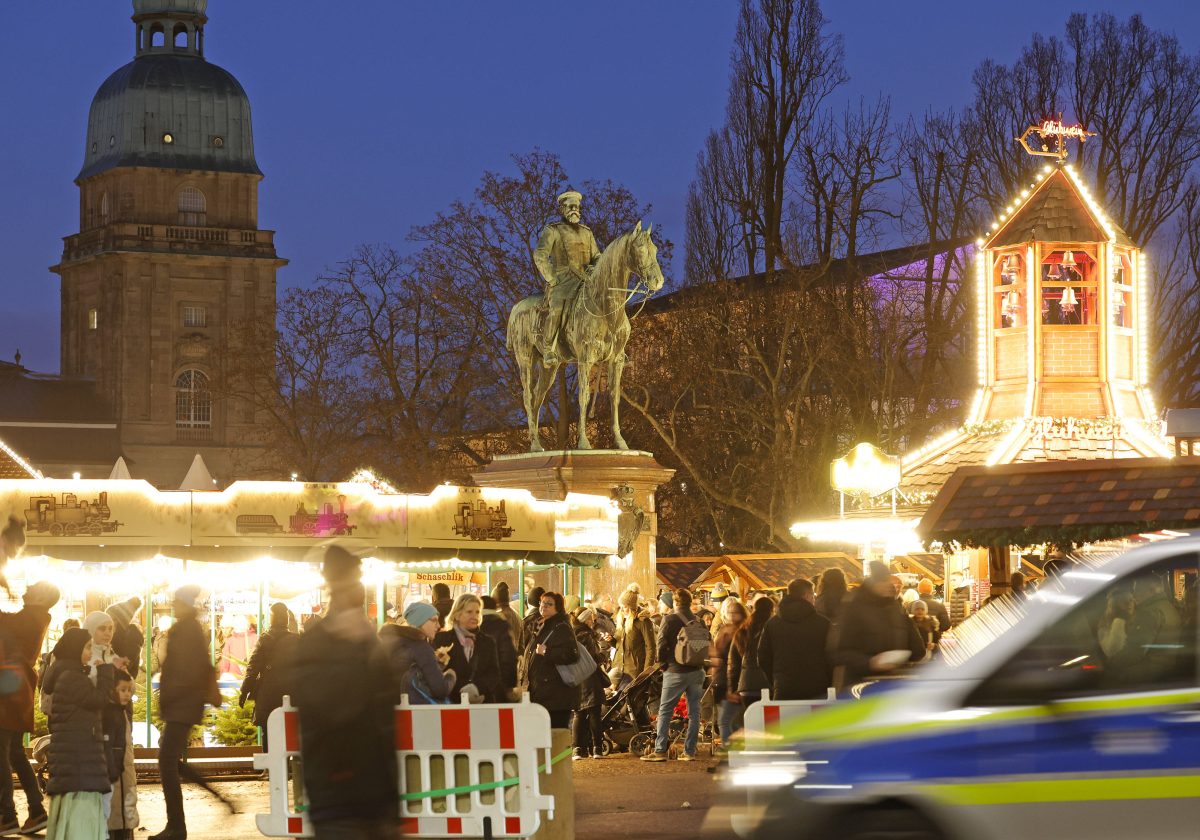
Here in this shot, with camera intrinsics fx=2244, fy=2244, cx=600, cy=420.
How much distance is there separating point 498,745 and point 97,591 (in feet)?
46.3

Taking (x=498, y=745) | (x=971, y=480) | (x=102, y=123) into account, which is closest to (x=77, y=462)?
(x=102, y=123)

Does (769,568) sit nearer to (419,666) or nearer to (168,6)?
(419,666)

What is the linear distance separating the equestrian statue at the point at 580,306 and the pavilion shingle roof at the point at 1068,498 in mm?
7348

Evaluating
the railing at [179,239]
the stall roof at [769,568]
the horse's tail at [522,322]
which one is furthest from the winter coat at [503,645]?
the railing at [179,239]

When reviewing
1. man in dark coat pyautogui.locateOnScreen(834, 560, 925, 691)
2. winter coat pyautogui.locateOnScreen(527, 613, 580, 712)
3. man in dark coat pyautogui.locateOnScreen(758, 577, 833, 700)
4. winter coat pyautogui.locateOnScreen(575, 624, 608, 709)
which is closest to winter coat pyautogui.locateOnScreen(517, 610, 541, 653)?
winter coat pyautogui.locateOnScreen(575, 624, 608, 709)

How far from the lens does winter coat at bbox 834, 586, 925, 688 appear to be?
14281mm

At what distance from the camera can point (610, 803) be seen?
679 inches

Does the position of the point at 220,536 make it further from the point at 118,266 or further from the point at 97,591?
the point at 118,266

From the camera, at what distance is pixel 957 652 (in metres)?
9.40

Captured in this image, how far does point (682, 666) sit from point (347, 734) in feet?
40.0

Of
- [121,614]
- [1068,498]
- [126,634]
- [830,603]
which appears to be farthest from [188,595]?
[1068,498]

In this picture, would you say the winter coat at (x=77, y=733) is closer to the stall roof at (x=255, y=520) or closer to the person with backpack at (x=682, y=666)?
the stall roof at (x=255, y=520)

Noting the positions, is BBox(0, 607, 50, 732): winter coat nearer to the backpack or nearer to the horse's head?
the backpack

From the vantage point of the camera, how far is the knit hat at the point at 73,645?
42.9 feet
